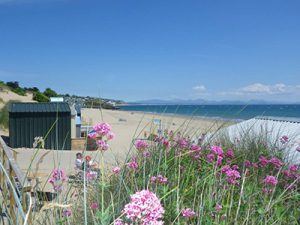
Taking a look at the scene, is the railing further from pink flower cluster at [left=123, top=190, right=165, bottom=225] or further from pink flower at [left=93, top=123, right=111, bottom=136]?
pink flower at [left=93, top=123, right=111, bottom=136]

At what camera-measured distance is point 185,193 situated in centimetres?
271

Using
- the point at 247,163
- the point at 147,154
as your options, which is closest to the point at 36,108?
the point at 147,154

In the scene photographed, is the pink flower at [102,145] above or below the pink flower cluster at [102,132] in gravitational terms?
below

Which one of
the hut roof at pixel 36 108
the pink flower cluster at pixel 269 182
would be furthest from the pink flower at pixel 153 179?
the hut roof at pixel 36 108

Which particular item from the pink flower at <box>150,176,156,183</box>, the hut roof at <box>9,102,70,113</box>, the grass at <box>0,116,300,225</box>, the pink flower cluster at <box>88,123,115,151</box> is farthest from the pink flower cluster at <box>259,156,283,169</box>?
the hut roof at <box>9,102,70,113</box>

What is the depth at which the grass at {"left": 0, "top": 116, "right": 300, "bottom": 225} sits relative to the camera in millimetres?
2266

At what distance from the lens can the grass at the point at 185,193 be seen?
227cm

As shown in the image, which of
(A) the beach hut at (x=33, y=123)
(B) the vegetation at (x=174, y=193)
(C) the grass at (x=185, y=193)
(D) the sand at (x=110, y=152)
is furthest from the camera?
(A) the beach hut at (x=33, y=123)

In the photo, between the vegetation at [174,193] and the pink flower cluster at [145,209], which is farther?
the vegetation at [174,193]

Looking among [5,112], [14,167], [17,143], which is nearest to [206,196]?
[14,167]

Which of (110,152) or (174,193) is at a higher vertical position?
(174,193)

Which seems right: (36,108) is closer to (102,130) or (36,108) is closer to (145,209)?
(102,130)

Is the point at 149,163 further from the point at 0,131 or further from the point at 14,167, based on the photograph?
the point at 0,131

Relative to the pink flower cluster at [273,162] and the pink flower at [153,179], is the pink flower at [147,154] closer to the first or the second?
the pink flower at [153,179]
